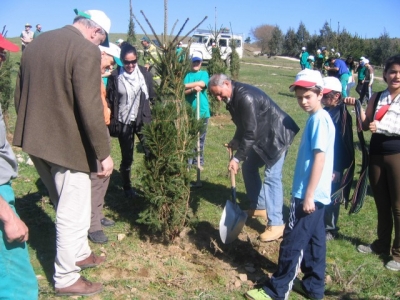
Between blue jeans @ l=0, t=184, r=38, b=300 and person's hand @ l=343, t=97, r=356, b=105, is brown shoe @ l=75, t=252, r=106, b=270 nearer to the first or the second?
blue jeans @ l=0, t=184, r=38, b=300

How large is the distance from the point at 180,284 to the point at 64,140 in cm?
158

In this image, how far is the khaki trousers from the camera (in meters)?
3.01

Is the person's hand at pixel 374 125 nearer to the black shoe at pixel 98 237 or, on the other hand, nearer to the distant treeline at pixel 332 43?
the black shoe at pixel 98 237

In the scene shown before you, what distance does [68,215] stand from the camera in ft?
9.98

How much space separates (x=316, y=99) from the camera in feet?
9.79

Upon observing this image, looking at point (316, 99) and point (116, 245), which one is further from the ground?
point (316, 99)

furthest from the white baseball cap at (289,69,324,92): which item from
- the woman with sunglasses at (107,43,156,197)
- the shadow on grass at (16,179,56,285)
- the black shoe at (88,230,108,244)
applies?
the shadow on grass at (16,179,56,285)

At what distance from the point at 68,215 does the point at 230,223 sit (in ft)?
5.17

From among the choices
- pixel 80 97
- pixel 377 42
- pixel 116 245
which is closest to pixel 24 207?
pixel 116 245

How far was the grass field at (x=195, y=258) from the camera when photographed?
11.1 ft

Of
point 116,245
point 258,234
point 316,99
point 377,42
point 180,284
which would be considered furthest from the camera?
point 377,42

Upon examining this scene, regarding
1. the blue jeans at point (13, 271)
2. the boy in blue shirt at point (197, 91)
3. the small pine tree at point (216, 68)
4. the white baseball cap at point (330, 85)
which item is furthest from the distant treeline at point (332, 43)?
the blue jeans at point (13, 271)

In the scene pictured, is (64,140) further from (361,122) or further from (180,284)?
(361,122)

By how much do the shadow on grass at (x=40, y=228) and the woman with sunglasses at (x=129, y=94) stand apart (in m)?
1.19
